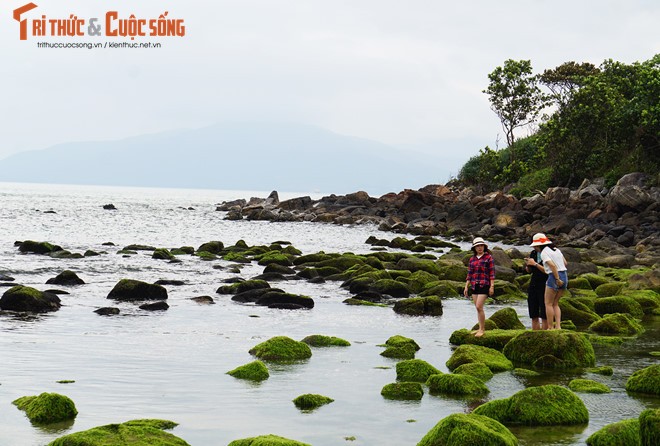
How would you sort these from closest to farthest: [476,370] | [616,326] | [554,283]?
[476,370], [554,283], [616,326]

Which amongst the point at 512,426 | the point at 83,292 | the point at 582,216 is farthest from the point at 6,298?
the point at 582,216

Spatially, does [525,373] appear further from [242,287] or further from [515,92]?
[515,92]

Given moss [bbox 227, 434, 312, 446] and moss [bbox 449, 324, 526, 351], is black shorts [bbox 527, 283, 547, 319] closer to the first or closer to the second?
moss [bbox 449, 324, 526, 351]

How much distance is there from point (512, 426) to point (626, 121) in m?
51.0

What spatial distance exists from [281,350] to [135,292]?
8703mm

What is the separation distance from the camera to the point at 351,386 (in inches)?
493

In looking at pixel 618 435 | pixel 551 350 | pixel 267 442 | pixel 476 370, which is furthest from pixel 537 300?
pixel 267 442

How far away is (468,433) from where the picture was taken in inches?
341

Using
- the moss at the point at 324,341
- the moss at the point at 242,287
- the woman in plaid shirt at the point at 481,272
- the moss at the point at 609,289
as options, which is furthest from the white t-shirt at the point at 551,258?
the moss at the point at 242,287

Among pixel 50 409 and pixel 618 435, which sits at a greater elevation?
pixel 50 409

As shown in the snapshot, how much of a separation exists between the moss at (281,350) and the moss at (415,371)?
230 centimetres

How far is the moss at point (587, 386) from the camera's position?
39.8 feet

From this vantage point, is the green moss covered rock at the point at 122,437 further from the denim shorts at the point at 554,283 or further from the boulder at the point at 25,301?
the boulder at the point at 25,301

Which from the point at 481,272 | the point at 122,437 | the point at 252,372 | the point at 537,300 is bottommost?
the point at 252,372
